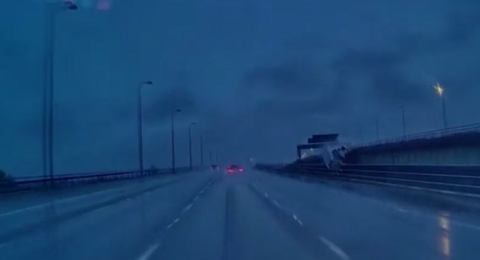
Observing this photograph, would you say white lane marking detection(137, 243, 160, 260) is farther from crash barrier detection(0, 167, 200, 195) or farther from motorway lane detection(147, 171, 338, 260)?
crash barrier detection(0, 167, 200, 195)

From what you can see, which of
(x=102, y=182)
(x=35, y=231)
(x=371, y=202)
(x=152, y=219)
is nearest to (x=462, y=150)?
(x=371, y=202)

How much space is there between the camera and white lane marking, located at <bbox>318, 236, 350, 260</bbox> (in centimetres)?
1454

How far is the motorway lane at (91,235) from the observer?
1628 cm

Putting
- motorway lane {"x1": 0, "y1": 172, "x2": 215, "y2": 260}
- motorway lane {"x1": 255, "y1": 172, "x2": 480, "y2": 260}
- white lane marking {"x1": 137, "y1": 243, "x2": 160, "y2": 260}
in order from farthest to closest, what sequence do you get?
motorway lane {"x1": 0, "y1": 172, "x2": 215, "y2": 260}
motorway lane {"x1": 255, "y1": 172, "x2": 480, "y2": 260}
white lane marking {"x1": 137, "y1": 243, "x2": 160, "y2": 260}

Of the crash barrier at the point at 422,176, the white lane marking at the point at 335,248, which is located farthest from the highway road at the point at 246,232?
the crash barrier at the point at 422,176

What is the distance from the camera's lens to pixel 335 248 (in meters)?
16.0

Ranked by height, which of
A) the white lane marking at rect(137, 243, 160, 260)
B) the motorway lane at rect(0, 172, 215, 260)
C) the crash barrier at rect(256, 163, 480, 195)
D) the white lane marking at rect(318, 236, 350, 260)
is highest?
the crash barrier at rect(256, 163, 480, 195)

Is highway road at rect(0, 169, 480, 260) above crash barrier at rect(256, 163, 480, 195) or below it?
below

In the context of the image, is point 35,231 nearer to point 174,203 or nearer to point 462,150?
point 174,203

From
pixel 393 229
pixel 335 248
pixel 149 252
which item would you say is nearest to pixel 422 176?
pixel 393 229

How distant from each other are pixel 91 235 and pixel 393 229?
8.22 meters

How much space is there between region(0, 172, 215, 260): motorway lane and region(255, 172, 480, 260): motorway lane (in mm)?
4898

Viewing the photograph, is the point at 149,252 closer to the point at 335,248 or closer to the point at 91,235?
the point at 335,248

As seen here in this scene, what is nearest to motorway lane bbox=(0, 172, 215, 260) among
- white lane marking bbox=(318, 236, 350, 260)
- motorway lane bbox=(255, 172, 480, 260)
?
white lane marking bbox=(318, 236, 350, 260)
